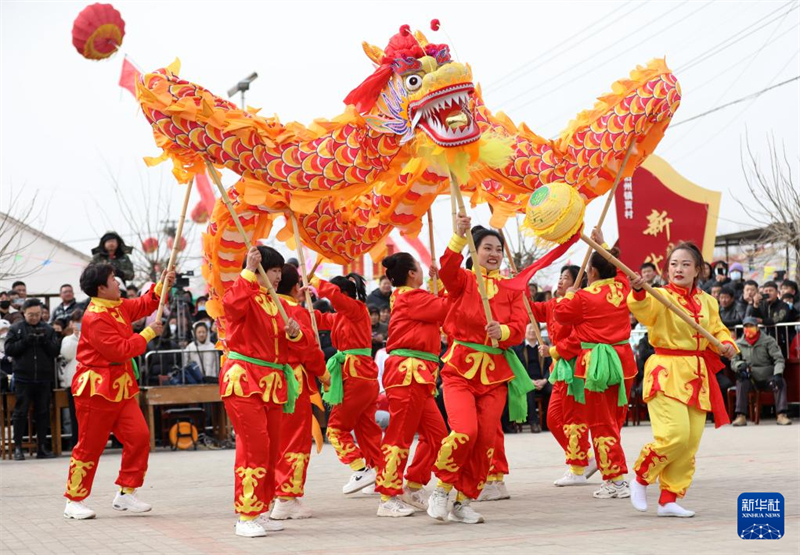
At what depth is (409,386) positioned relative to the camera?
7.32 meters

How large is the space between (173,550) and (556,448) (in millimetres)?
6606

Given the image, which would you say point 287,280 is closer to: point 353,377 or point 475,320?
point 353,377

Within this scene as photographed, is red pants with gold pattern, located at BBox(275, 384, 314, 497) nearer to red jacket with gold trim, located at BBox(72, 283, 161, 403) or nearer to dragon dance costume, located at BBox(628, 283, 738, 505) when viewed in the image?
red jacket with gold trim, located at BBox(72, 283, 161, 403)

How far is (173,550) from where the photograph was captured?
6.00m

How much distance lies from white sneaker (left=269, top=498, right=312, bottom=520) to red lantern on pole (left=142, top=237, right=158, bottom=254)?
19745 mm

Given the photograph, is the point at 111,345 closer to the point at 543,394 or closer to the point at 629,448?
the point at 629,448

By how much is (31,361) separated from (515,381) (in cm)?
695

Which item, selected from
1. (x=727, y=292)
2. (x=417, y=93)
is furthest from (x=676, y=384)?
(x=727, y=292)

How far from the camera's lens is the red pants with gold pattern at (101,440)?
7.51 meters

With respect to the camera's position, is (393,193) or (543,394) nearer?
(393,193)

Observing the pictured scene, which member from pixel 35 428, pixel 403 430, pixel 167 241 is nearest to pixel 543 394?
pixel 35 428

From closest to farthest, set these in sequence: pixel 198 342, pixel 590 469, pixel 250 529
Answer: pixel 250 529, pixel 590 469, pixel 198 342

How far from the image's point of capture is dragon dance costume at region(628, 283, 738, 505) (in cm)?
653

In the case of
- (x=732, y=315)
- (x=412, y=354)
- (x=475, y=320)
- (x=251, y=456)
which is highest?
(x=732, y=315)
